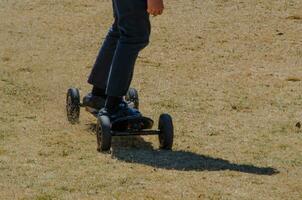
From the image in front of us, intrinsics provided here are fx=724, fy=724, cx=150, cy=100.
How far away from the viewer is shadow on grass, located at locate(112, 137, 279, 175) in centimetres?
654

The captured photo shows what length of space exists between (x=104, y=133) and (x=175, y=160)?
71 cm

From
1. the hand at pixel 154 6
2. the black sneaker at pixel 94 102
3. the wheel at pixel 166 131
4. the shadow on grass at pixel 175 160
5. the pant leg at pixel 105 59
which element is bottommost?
the shadow on grass at pixel 175 160

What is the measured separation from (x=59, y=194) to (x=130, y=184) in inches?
24.4

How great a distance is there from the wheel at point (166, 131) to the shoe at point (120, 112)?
0.25m

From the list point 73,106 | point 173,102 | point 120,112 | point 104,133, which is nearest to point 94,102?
point 73,106

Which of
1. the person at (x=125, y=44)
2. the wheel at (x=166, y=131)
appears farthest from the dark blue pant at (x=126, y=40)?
the wheel at (x=166, y=131)

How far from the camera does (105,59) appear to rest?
7.60 m

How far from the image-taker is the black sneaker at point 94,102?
7.68m

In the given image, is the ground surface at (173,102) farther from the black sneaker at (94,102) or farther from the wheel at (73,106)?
the black sneaker at (94,102)

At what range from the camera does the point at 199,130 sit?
8031 millimetres

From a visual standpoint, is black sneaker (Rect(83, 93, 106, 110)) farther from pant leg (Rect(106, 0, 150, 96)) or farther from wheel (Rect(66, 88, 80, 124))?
pant leg (Rect(106, 0, 150, 96))

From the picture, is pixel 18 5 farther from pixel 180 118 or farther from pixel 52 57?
pixel 180 118

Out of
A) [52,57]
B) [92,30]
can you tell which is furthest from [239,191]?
[92,30]

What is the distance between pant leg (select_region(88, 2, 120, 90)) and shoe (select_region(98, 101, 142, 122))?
60cm
